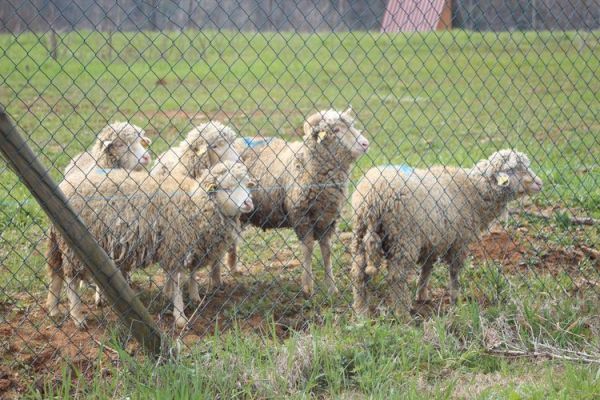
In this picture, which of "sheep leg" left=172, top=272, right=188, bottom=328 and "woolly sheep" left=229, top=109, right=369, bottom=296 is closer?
"sheep leg" left=172, top=272, right=188, bottom=328

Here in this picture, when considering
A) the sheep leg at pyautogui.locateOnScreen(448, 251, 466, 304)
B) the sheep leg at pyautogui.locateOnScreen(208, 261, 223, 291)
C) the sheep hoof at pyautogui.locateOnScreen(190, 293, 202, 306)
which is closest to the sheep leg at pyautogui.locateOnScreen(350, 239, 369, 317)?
the sheep leg at pyautogui.locateOnScreen(448, 251, 466, 304)

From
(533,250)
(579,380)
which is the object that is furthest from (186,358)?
(533,250)

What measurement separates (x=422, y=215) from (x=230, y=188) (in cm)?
141

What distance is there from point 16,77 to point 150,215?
40.8 ft

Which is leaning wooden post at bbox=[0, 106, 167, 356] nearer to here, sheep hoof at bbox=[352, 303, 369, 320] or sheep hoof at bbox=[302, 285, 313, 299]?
sheep hoof at bbox=[352, 303, 369, 320]

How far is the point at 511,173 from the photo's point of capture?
6.38m

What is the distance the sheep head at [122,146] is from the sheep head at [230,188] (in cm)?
89

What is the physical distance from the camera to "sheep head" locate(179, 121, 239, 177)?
668cm

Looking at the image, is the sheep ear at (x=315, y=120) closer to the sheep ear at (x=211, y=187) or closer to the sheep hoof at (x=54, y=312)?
the sheep ear at (x=211, y=187)

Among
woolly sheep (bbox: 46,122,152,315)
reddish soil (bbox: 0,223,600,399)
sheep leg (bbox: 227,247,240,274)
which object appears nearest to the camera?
reddish soil (bbox: 0,223,600,399)

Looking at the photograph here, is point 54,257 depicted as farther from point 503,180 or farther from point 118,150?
point 503,180

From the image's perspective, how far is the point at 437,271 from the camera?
6.84 m

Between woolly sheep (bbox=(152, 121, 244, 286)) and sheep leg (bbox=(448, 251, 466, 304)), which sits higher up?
woolly sheep (bbox=(152, 121, 244, 286))

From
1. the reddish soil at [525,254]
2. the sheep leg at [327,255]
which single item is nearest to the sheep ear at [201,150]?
the sheep leg at [327,255]
